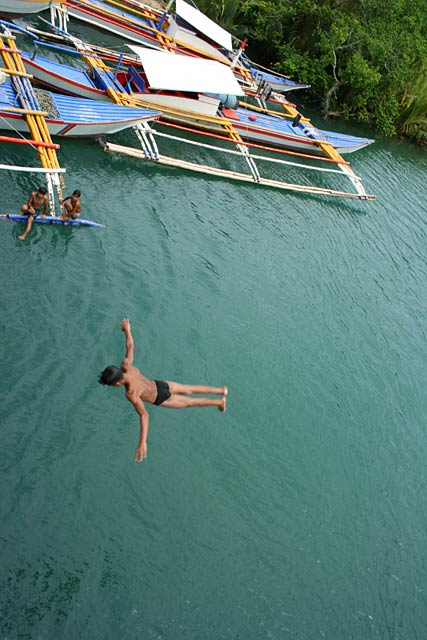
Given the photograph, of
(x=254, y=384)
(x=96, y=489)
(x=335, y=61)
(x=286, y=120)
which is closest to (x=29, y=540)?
(x=96, y=489)

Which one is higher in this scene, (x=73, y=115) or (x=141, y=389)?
(x=73, y=115)

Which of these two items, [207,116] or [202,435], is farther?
[207,116]

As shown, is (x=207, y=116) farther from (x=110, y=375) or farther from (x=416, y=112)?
(x=110, y=375)

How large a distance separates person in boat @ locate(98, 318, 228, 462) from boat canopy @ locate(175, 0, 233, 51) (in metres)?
21.5

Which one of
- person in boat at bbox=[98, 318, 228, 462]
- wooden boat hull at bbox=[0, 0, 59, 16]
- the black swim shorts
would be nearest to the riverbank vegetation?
wooden boat hull at bbox=[0, 0, 59, 16]

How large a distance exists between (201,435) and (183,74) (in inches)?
601

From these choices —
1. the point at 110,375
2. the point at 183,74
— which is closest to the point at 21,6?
the point at 183,74

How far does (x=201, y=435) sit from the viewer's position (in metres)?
10.2

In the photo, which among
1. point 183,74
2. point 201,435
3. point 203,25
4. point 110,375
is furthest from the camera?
point 203,25

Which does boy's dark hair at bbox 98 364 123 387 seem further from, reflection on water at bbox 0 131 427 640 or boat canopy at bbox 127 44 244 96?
boat canopy at bbox 127 44 244 96

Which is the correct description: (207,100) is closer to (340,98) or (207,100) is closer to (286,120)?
(286,120)

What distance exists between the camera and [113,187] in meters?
16.1

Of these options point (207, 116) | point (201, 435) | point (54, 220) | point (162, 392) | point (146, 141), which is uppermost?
point (207, 116)

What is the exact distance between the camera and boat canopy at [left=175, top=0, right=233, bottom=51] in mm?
24219
